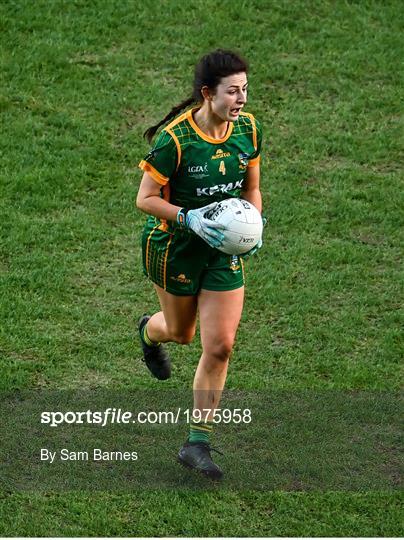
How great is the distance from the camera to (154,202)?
7633 mm

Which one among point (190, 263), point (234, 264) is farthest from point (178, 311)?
point (234, 264)

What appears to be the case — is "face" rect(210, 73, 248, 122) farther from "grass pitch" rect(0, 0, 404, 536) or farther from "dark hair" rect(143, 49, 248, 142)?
"grass pitch" rect(0, 0, 404, 536)

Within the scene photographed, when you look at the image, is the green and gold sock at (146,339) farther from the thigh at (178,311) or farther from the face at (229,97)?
the face at (229,97)

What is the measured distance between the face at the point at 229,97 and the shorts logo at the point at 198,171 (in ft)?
0.98

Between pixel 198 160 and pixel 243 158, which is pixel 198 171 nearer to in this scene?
pixel 198 160

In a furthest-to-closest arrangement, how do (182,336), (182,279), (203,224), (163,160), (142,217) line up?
1. (142,217)
2. (182,336)
3. (182,279)
4. (163,160)
5. (203,224)

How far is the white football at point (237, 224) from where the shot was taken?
7.42 m

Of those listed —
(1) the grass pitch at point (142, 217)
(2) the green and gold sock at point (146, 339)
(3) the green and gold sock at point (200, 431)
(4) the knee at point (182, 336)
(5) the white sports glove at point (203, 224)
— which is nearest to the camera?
(5) the white sports glove at point (203, 224)

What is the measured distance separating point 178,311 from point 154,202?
778mm

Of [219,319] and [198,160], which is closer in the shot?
[198,160]

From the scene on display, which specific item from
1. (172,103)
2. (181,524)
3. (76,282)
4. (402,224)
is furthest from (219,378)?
(172,103)

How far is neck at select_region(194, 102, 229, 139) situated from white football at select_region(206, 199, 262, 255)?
40cm

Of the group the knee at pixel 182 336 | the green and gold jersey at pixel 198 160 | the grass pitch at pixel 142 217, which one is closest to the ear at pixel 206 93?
the green and gold jersey at pixel 198 160

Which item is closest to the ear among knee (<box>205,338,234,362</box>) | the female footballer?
the female footballer
